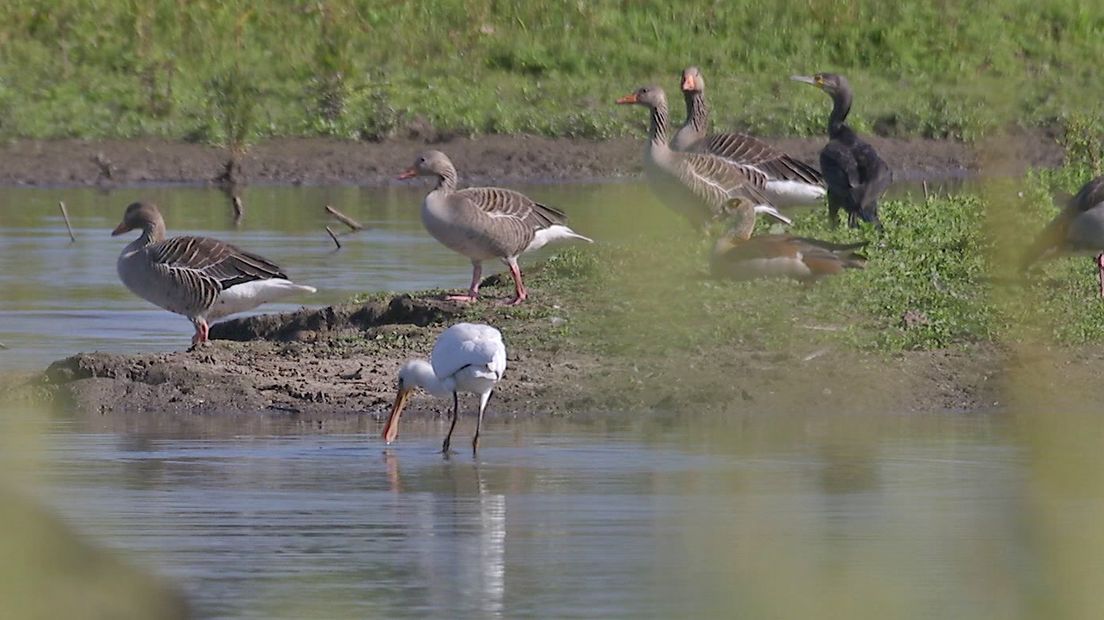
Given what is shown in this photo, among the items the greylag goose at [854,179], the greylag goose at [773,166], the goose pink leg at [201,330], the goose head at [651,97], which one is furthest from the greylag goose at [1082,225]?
the goose head at [651,97]

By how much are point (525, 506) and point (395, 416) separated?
6.09 ft

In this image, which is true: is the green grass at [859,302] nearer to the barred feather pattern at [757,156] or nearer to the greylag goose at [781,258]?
the greylag goose at [781,258]

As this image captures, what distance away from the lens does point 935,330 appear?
11.2m

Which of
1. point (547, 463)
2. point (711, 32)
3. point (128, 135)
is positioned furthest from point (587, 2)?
point (547, 463)

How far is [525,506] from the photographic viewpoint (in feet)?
25.0

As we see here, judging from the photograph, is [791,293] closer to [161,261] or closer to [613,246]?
[161,261]

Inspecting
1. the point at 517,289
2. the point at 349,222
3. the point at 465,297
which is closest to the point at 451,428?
the point at 465,297

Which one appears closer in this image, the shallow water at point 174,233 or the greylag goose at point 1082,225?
the greylag goose at point 1082,225

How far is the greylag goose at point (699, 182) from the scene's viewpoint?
15172mm

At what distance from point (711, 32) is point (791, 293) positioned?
1618 centimetres

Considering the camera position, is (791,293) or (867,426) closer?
(867,426)

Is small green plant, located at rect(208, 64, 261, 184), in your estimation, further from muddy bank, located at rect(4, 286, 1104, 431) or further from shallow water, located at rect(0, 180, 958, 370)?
muddy bank, located at rect(4, 286, 1104, 431)

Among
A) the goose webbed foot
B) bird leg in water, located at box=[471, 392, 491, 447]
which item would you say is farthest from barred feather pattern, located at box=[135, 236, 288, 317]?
bird leg in water, located at box=[471, 392, 491, 447]

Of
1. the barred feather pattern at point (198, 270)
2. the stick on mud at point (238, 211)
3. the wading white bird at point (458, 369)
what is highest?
the stick on mud at point (238, 211)
